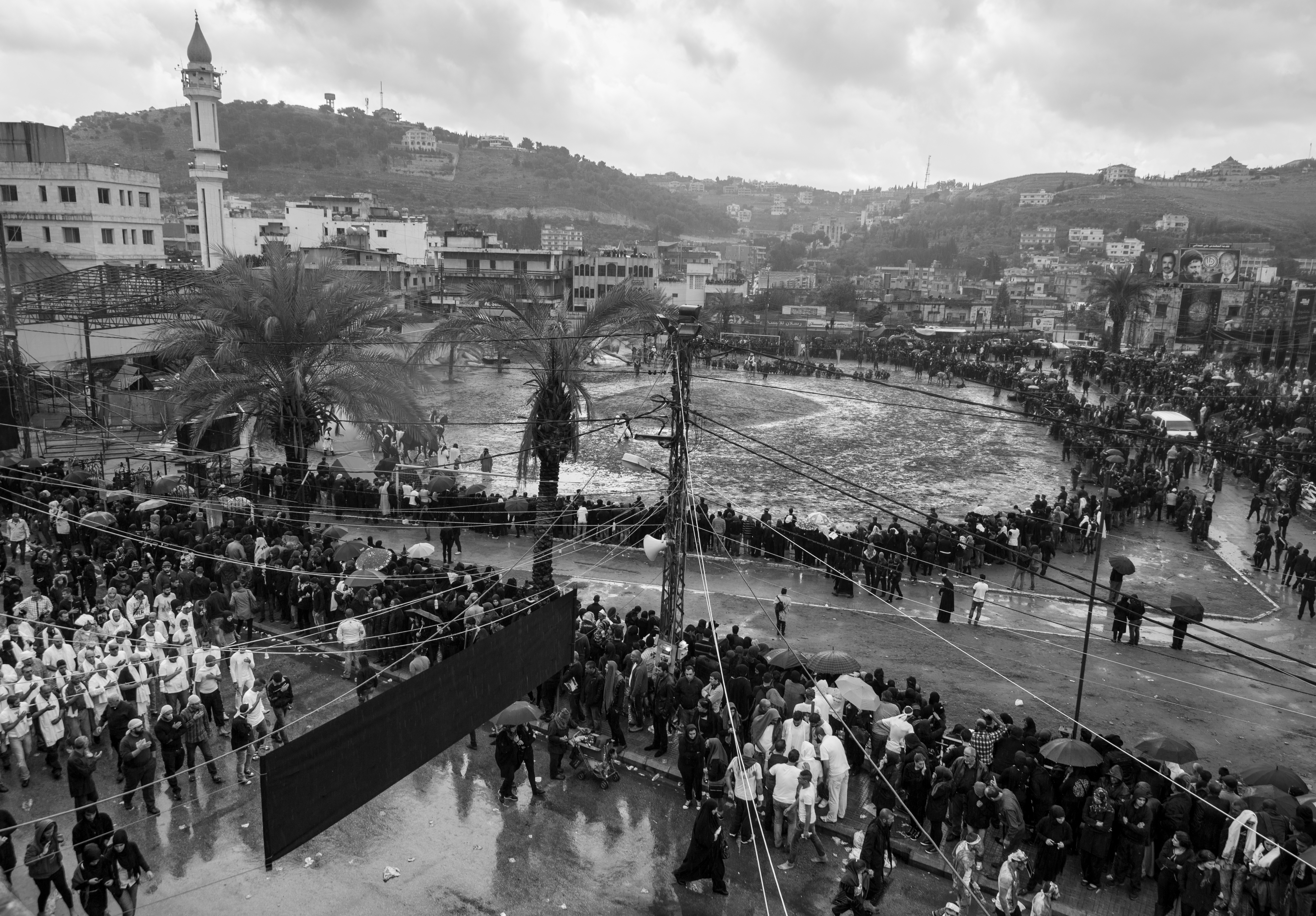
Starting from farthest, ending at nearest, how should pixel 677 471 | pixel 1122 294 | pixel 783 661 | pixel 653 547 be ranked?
pixel 1122 294 < pixel 653 547 < pixel 783 661 < pixel 677 471

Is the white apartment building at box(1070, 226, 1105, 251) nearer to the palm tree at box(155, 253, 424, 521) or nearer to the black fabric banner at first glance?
Answer: the palm tree at box(155, 253, 424, 521)

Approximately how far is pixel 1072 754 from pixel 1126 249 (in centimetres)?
18208

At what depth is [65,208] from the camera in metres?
47.3

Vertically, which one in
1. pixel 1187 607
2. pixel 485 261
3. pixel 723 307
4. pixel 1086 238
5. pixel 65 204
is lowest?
pixel 1187 607

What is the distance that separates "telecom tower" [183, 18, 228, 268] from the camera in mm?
69125

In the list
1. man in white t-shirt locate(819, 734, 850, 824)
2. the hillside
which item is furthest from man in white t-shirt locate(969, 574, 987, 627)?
the hillside

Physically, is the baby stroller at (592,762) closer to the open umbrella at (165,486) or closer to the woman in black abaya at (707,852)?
the woman in black abaya at (707,852)

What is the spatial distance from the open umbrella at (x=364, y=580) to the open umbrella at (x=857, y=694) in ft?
26.9

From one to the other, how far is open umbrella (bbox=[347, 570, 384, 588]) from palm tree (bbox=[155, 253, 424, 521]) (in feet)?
16.4

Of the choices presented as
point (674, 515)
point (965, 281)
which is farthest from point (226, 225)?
point (965, 281)

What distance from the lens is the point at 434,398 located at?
48062 mm

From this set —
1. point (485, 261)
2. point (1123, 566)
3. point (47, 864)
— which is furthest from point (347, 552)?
point (485, 261)

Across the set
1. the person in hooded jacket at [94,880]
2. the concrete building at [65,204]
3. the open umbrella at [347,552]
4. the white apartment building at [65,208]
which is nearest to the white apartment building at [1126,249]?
the concrete building at [65,204]

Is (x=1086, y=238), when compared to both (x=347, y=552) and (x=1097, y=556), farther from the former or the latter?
(x=1097, y=556)
